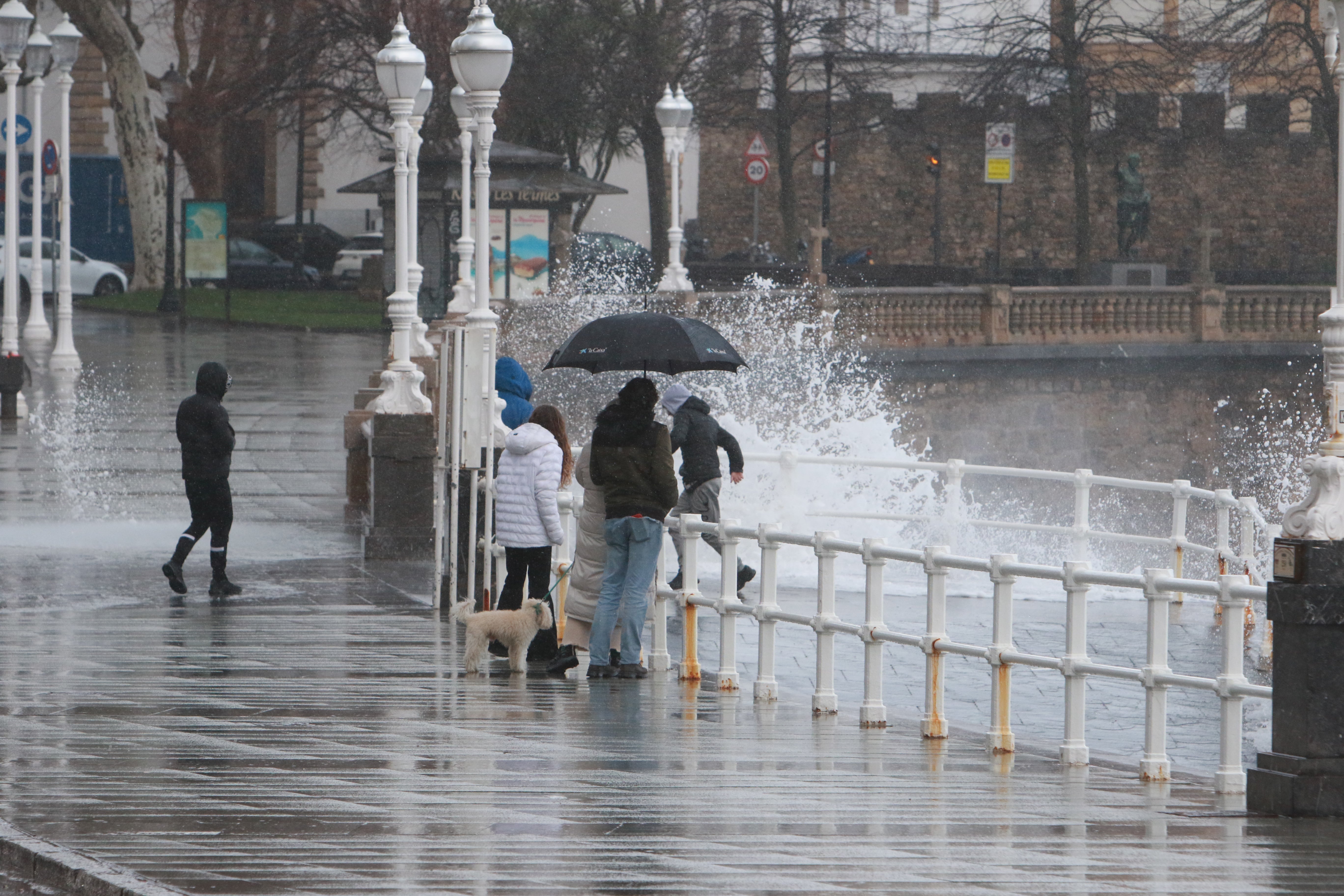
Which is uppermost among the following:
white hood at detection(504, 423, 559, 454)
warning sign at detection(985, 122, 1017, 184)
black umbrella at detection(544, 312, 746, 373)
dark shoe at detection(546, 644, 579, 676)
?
warning sign at detection(985, 122, 1017, 184)

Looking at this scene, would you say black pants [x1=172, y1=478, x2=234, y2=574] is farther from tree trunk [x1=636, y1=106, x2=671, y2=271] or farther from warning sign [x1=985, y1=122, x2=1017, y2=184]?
tree trunk [x1=636, y1=106, x2=671, y2=271]

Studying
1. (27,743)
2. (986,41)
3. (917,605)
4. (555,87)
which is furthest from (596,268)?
(27,743)

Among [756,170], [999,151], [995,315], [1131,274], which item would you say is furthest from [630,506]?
[999,151]

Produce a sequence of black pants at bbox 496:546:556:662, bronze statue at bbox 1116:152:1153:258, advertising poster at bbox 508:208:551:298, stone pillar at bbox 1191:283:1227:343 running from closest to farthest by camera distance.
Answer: black pants at bbox 496:546:556:662, advertising poster at bbox 508:208:551:298, stone pillar at bbox 1191:283:1227:343, bronze statue at bbox 1116:152:1153:258

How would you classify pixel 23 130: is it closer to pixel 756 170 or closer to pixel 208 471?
pixel 756 170

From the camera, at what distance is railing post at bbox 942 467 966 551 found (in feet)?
55.9

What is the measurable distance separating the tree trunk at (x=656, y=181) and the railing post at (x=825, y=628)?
1446 inches

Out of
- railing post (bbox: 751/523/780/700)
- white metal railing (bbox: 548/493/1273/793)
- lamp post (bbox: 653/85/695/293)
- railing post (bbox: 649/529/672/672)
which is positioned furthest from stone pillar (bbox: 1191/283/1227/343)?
railing post (bbox: 751/523/780/700)

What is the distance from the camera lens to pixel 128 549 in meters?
16.3

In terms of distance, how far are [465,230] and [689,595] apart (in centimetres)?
1042

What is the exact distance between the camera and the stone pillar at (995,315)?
125 ft

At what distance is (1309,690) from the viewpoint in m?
7.58

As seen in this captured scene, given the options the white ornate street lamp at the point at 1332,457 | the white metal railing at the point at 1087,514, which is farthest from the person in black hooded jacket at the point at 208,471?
the white ornate street lamp at the point at 1332,457

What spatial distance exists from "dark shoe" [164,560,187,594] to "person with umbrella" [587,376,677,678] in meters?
4.09
